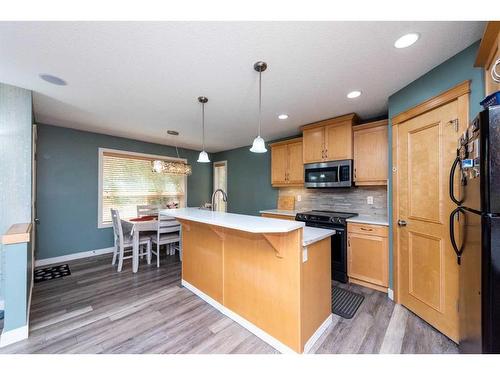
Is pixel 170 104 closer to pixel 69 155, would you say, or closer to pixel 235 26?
pixel 235 26

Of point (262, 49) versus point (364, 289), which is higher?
point (262, 49)

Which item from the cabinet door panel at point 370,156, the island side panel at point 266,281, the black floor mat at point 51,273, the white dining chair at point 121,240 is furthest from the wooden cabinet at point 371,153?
the black floor mat at point 51,273

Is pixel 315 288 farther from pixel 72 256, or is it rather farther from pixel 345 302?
pixel 72 256

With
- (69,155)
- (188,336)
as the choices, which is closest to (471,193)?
(188,336)

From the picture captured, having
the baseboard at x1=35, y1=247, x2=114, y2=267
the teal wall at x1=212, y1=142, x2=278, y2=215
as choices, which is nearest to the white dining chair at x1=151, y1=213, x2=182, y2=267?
the baseboard at x1=35, y1=247, x2=114, y2=267

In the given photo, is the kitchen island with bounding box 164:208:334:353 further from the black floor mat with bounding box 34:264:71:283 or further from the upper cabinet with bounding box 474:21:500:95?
the black floor mat with bounding box 34:264:71:283

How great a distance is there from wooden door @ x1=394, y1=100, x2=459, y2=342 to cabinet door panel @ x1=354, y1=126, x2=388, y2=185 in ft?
1.85

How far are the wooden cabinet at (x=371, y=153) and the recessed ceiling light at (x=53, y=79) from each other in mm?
3607

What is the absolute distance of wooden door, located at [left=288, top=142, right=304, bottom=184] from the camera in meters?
3.79

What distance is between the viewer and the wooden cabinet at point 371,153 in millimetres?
2836

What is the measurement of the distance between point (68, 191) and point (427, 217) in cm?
531

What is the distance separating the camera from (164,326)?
1.98m

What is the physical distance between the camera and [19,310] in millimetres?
1786

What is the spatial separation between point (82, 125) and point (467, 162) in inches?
192
